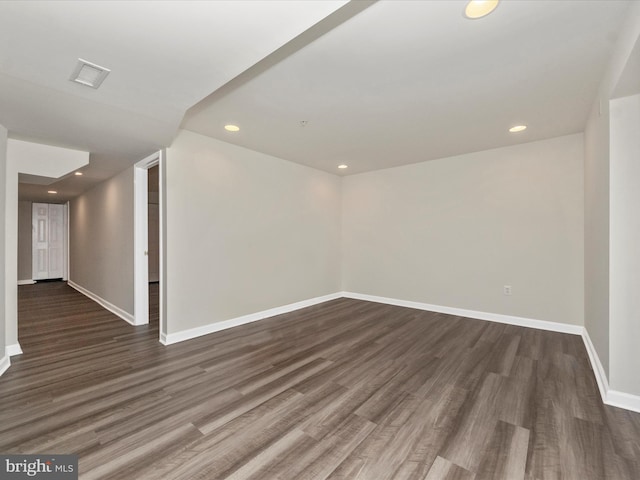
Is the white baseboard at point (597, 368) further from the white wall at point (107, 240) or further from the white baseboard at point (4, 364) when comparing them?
the white wall at point (107, 240)

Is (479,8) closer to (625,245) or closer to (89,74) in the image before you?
(625,245)

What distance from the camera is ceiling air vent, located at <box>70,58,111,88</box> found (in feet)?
5.79

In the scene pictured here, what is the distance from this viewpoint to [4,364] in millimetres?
2523

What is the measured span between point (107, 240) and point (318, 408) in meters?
4.69

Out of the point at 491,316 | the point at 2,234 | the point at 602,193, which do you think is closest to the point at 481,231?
the point at 491,316

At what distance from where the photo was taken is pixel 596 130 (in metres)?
2.48

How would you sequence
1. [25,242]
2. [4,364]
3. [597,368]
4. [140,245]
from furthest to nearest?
1. [25,242]
2. [140,245]
3. [4,364]
4. [597,368]

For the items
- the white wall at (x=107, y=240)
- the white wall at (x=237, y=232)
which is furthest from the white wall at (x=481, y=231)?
the white wall at (x=107, y=240)

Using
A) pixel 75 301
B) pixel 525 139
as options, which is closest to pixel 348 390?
pixel 525 139

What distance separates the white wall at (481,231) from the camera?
3480mm

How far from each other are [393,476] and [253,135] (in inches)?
133

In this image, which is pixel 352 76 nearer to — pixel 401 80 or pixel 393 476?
pixel 401 80

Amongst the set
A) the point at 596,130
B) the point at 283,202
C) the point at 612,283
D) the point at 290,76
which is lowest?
the point at 612,283

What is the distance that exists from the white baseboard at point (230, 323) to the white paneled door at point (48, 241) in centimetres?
676
